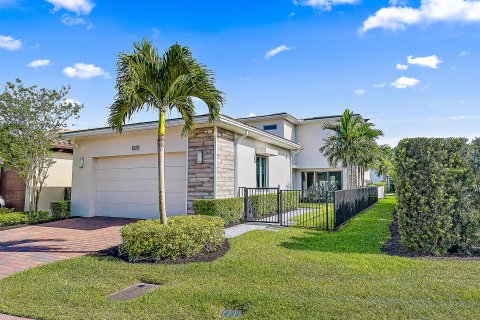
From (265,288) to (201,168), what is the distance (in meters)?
6.17

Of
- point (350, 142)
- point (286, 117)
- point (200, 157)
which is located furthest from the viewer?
point (286, 117)

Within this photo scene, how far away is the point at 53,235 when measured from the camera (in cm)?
819

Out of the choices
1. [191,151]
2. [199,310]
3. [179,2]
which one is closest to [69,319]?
[199,310]

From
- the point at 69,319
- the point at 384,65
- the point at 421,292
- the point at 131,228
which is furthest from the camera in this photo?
the point at 384,65

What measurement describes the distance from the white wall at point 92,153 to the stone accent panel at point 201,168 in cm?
162

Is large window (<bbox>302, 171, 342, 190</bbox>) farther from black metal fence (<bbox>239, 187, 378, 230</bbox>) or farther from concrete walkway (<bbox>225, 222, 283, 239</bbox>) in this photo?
concrete walkway (<bbox>225, 222, 283, 239</bbox>)

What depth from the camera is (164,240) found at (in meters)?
5.47

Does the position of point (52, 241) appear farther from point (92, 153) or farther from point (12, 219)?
point (92, 153)

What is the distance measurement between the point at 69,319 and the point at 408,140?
6.49 metres

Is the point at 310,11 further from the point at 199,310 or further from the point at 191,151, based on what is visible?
the point at 199,310

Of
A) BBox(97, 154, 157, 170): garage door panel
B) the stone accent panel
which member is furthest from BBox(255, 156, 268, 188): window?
BBox(97, 154, 157, 170): garage door panel

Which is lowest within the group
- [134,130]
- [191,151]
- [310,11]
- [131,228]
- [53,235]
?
[53,235]

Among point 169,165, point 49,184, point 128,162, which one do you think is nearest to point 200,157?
point 169,165

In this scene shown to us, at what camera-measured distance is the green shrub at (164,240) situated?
17.9ft
